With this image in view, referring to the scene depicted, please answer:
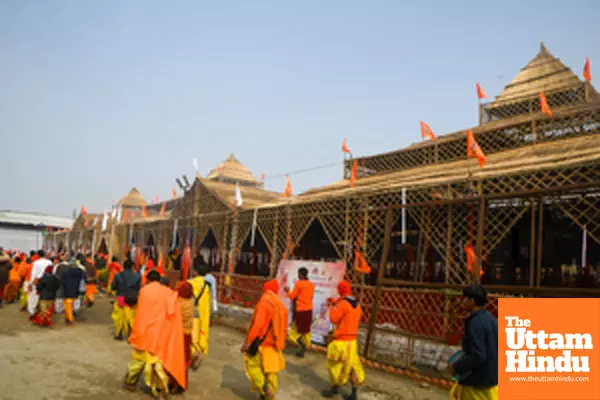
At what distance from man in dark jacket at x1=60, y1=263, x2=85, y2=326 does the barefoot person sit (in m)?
5.20

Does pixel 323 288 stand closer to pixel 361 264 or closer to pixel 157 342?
pixel 361 264

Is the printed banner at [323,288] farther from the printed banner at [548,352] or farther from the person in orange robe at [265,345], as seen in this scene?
the printed banner at [548,352]

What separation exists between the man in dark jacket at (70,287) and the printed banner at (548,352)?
347 inches

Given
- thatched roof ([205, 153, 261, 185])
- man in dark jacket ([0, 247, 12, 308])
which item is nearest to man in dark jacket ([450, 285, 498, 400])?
man in dark jacket ([0, 247, 12, 308])

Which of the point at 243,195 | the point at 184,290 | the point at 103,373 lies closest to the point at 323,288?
the point at 184,290

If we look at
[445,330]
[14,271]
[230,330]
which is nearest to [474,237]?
[445,330]

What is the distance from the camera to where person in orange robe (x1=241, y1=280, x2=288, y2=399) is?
15.1 feet

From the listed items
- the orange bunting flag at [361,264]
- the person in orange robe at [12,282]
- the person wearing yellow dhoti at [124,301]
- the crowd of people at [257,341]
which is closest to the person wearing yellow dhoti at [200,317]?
the crowd of people at [257,341]

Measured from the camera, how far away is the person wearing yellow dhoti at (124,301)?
8.05 m

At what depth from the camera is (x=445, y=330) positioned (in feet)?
21.1

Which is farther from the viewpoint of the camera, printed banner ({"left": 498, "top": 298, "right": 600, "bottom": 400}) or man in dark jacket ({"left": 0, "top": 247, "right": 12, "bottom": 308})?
man in dark jacket ({"left": 0, "top": 247, "right": 12, "bottom": 308})

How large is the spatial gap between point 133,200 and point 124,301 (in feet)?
114

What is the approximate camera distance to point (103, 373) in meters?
5.64

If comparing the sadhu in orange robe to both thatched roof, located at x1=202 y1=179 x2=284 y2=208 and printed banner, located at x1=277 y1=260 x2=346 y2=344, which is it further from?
thatched roof, located at x1=202 y1=179 x2=284 y2=208
